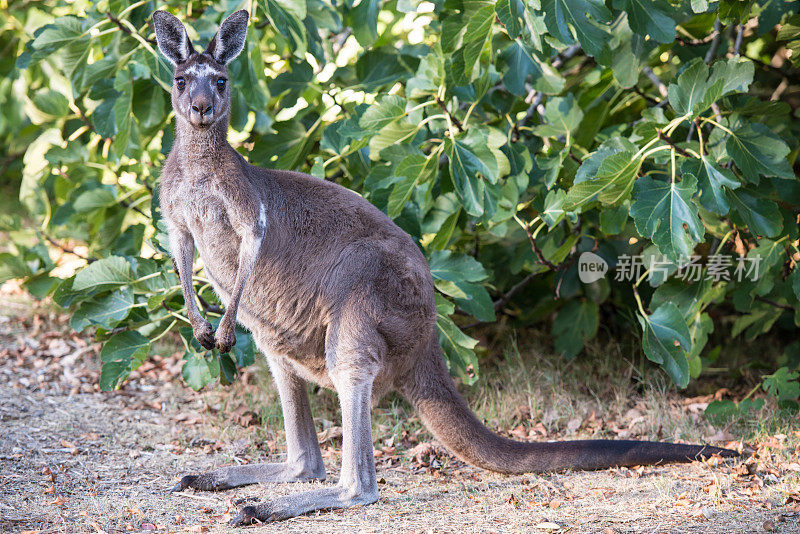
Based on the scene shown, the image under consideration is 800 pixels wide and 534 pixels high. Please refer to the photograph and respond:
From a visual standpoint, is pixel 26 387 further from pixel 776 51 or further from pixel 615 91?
pixel 776 51

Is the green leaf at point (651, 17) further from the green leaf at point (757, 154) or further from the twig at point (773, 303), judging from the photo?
the twig at point (773, 303)

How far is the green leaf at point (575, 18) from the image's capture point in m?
3.11

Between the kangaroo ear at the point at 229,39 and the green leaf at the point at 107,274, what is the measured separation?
4.19 ft

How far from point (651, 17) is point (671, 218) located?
88cm

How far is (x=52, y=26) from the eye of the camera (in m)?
3.75

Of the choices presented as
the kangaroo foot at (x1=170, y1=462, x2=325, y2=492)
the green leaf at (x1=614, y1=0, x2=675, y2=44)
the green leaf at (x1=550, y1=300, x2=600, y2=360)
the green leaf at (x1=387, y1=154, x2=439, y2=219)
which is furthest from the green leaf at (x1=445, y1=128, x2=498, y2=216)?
the green leaf at (x1=550, y1=300, x2=600, y2=360)

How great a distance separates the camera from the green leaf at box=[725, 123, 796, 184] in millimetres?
3572

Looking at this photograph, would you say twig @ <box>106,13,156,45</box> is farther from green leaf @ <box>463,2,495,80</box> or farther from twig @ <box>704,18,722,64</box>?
twig @ <box>704,18,722,64</box>

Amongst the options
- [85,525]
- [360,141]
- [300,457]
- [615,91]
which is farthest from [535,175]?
[85,525]

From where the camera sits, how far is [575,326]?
16.3 ft

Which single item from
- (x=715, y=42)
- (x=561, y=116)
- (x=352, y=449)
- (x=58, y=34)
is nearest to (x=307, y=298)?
(x=352, y=449)

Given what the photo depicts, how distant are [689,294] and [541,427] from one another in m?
1.05

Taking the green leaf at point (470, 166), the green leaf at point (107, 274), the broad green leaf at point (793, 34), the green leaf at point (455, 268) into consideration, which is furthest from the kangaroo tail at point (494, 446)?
the broad green leaf at point (793, 34)

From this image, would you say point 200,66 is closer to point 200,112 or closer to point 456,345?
point 200,112
